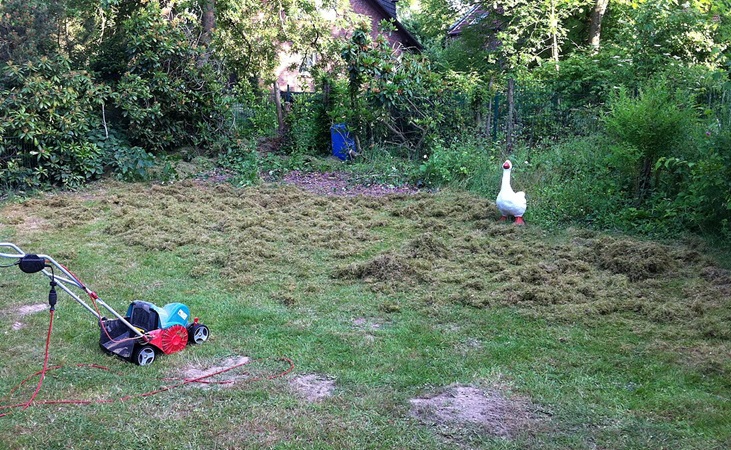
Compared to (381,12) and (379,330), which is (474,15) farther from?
(379,330)

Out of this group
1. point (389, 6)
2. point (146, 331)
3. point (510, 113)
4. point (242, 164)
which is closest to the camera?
point (146, 331)

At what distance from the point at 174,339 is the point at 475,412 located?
6.45 ft

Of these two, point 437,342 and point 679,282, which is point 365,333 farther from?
point 679,282

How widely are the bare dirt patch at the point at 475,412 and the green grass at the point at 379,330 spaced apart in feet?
0.12

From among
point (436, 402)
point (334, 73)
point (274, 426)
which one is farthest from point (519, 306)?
point (334, 73)

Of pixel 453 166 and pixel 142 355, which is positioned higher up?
pixel 453 166

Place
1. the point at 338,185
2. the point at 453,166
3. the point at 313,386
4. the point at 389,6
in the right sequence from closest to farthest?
1. the point at 313,386
2. the point at 453,166
3. the point at 338,185
4. the point at 389,6

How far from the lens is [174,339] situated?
4.23m

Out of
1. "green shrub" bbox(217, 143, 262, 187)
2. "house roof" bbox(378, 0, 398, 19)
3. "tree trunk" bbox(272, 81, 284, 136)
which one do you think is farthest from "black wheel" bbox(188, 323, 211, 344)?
"house roof" bbox(378, 0, 398, 19)

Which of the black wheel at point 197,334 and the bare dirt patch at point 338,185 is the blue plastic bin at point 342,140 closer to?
the bare dirt patch at point 338,185

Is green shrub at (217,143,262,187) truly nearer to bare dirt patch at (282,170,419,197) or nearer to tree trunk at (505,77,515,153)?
bare dirt patch at (282,170,419,197)

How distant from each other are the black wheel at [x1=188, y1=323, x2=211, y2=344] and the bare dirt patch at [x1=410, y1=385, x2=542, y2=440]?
1.58 m

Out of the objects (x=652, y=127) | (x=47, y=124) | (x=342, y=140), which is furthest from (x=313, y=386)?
(x=342, y=140)

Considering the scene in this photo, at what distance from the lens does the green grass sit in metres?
3.29
